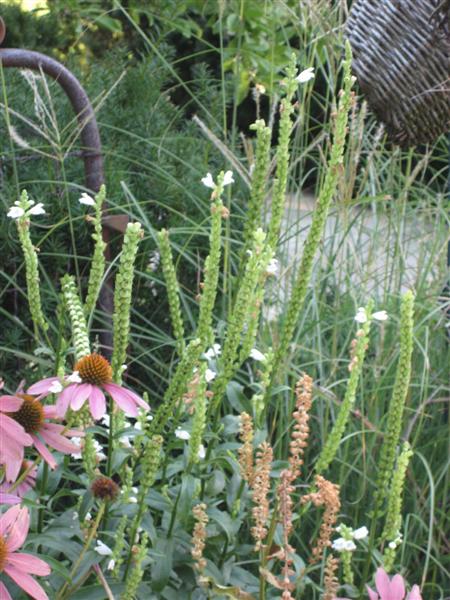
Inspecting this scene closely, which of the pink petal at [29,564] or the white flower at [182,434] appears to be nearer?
the pink petal at [29,564]

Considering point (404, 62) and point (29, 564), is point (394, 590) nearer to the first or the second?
point (29, 564)

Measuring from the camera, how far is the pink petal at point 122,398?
1340 mm

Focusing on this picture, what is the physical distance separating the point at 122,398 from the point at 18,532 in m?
0.21

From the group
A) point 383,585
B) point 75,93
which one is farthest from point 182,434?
point 75,93

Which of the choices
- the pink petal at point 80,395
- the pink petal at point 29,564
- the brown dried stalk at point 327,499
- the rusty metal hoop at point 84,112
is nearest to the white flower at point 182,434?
the brown dried stalk at point 327,499

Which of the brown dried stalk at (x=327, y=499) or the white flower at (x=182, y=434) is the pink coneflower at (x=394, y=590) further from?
the white flower at (x=182, y=434)

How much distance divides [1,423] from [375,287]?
6.42ft

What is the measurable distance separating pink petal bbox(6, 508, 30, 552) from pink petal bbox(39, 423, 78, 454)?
123mm

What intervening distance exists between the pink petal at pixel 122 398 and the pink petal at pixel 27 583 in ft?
0.75

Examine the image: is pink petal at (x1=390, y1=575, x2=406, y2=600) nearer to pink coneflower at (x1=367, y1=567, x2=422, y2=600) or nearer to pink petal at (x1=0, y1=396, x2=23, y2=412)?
pink coneflower at (x1=367, y1=567, x2=422, y2=600)

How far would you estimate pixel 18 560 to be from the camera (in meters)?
1.24

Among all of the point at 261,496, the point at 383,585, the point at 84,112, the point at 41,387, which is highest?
the point at 84,112

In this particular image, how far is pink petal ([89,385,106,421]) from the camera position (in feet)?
4.25

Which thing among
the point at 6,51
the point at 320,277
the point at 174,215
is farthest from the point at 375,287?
the point at 6,51
